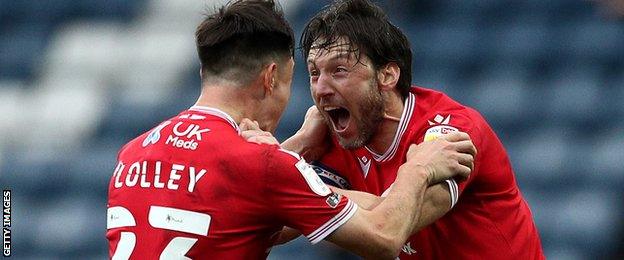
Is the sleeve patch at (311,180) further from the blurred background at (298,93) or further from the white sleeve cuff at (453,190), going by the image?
the blurred background at (298,93)

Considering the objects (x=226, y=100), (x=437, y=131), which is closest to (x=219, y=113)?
(x=226, y=100)

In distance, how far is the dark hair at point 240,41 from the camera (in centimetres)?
395

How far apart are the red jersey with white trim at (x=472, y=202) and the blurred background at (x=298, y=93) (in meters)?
3.05

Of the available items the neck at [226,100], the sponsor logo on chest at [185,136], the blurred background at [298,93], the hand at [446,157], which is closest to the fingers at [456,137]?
the hand at [446,157]

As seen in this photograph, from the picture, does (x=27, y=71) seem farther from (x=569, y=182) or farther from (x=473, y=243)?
(x=473, y=243)

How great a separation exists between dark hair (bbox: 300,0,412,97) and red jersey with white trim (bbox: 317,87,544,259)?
8.0 inches

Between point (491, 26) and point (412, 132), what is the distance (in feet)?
15.4

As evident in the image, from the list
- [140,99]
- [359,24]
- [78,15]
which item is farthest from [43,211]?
[359,24]

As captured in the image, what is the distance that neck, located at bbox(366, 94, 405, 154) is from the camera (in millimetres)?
4582

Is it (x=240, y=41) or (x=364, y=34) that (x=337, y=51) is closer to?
(x=364, y=34)

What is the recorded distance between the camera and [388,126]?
15.1ft

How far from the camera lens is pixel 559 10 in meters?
8.80

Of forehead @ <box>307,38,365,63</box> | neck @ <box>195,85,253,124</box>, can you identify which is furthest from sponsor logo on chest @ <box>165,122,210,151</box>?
forehead @ <box>307,38,365,63</box>

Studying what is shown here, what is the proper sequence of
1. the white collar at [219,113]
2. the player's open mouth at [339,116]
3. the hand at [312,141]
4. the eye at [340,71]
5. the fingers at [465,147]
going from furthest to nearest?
the hand at [312,141] < the player's open mouth at [339,116] < the eye at [340,71] < the fingers at [465,147] < the white collar at [219,113]
